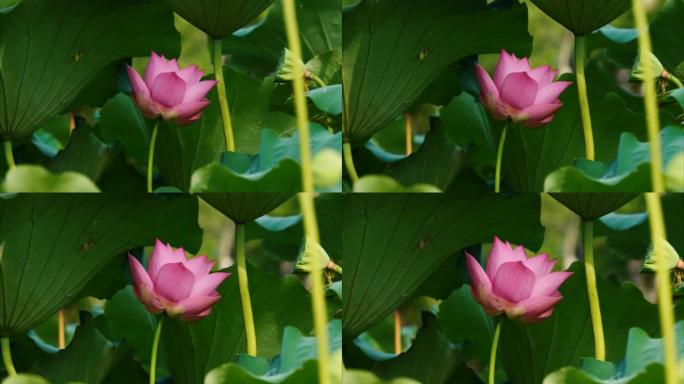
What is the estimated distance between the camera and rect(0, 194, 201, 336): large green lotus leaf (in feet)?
5.10

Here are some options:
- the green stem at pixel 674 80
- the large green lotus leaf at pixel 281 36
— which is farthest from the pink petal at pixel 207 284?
the green stem at pixel 674 80

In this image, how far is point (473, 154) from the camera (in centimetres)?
164

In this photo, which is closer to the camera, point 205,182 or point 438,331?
point 205,182

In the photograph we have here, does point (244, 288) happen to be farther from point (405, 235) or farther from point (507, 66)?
point (507, 66)

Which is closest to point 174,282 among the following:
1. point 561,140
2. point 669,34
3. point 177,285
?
point 177,285

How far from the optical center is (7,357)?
5.23 feet

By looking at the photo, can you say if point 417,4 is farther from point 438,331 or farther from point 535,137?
point 438,331

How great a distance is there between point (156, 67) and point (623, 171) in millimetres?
752

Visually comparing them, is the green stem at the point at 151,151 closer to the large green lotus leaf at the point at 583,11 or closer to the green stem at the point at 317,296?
the green stem at the point at 317,296

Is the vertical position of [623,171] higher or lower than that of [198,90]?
lower

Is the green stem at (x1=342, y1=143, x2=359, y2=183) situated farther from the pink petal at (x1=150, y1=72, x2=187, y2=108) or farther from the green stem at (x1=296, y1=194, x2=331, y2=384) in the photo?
the pink petal at (x1=150, y1=72, x2=187, y2=108)

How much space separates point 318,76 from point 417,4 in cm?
20

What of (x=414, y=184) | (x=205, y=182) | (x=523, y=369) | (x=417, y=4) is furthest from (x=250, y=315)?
(x=417, y=4)

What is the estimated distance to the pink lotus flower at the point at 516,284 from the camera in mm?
1523
